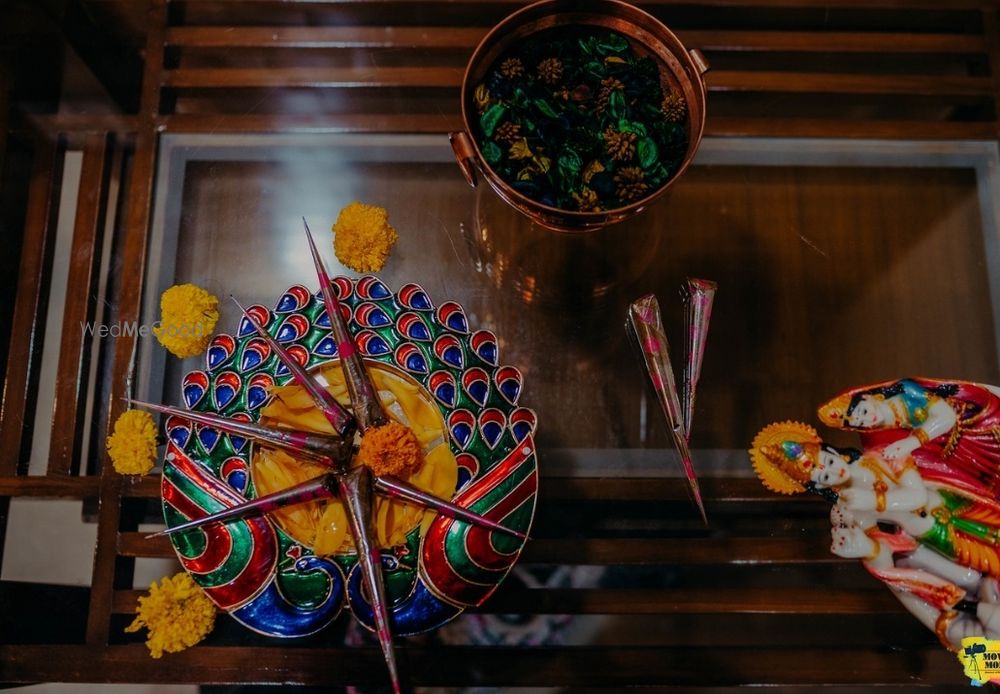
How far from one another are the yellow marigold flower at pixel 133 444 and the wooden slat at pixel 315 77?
546mm

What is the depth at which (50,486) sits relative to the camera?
103 cm

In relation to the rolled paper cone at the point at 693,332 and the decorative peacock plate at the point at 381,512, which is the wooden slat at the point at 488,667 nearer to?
the decorative peacock plate at the point at 381,512

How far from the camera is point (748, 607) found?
98cm

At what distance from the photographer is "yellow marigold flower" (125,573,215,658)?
3.08 feet

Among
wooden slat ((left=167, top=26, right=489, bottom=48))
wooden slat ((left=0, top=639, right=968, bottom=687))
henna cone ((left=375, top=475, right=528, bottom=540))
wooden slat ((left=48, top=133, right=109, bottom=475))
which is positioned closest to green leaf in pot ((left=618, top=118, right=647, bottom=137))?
wooden slat ((left=167, top=26, right=489, bottom=48))

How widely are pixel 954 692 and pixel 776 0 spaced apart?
44.3 inches

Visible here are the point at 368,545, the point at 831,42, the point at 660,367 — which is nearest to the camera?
the point at 368,545

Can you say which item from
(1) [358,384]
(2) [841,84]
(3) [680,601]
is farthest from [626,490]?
(2) [841,84]

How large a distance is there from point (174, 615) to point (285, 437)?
302 millimetres

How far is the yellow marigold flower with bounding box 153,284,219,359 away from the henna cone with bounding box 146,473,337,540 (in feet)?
0.88

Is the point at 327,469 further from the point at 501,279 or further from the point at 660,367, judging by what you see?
the point at 660,367

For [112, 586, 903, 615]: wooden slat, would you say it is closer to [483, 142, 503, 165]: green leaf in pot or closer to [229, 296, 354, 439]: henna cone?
[229, 296, 354, 439]: henna cone

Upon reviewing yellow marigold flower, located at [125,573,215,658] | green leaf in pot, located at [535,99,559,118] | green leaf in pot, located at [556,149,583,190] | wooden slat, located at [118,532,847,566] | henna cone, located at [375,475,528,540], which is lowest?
yellow marigold flower, located at [125,573,215,658]

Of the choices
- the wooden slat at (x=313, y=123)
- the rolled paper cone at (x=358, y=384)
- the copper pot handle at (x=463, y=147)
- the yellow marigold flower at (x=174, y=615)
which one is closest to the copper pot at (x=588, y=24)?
the copper pot handle at (x=463, y=147)
